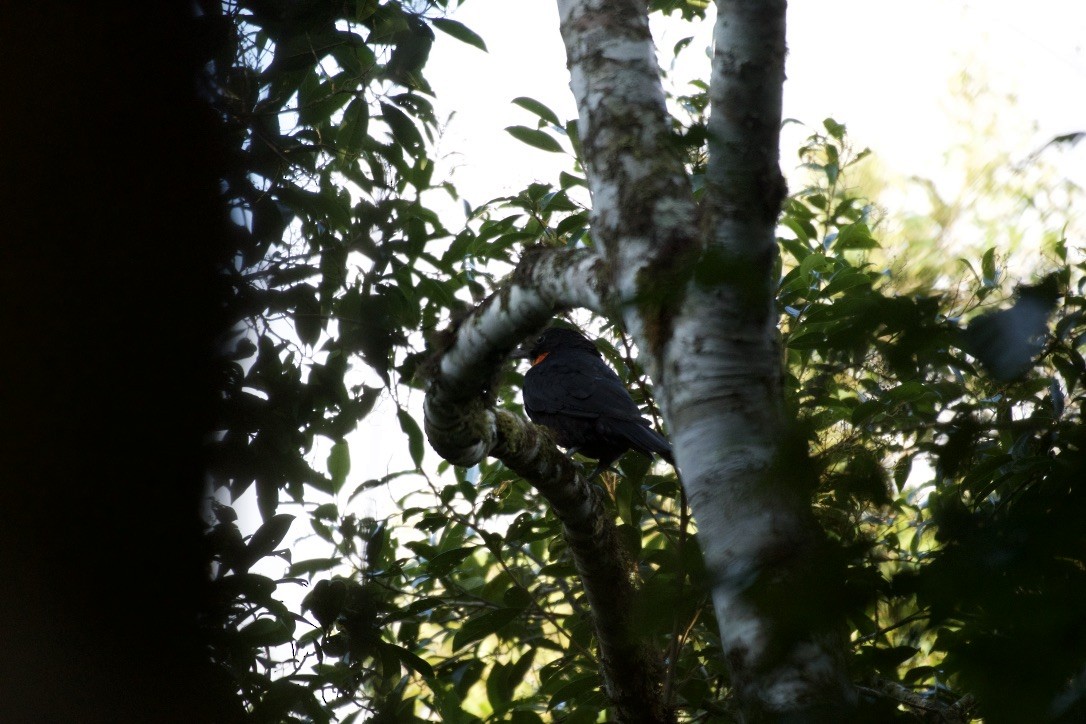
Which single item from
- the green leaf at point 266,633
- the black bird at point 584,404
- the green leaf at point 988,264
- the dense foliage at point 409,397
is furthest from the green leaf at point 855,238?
the green leaf at point 266,633

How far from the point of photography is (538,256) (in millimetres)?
2018

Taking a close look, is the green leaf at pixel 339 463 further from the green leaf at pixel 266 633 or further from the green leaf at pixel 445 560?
the green leaf at pixel 266 633

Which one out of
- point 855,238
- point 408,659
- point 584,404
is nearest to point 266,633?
point 408,659

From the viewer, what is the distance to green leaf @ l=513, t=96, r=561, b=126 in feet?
9.75

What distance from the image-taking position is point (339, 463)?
2670 millimetres

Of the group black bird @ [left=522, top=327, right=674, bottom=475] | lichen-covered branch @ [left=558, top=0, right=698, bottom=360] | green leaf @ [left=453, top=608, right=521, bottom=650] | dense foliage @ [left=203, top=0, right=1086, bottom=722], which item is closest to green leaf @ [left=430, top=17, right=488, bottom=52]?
dense foliage @ [left=203, top=0, right=1086, bottom=722]

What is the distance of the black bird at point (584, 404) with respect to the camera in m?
3.39

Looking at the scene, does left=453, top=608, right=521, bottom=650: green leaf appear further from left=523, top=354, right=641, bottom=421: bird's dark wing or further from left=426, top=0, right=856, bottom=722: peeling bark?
left=523, top=354, right=641, bottom=421: bird's dark wing

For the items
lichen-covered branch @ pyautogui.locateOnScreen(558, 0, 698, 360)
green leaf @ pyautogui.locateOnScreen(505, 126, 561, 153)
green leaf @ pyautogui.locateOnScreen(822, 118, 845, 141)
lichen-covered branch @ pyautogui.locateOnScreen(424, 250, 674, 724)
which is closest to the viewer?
Result: lichen-covered branch @ pyautogui.locateOnScreen(558, 0, 698, 360)

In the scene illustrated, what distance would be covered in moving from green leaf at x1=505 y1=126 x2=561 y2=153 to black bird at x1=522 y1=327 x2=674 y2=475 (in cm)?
75

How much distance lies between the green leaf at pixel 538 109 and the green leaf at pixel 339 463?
1.34m

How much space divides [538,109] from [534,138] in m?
0.10

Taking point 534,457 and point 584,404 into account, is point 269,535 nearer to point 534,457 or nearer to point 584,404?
point 534,457

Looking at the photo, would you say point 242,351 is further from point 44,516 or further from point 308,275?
point 44,516
